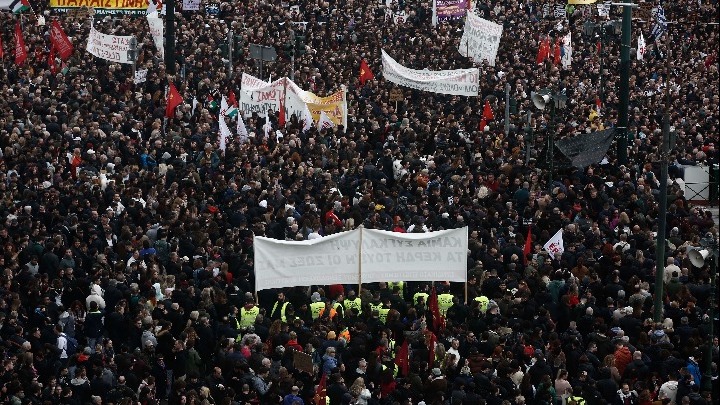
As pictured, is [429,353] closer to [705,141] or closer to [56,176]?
[56,176]

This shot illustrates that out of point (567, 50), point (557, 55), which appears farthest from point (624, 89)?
point (557, 55)

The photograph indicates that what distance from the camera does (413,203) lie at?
91.7 ft

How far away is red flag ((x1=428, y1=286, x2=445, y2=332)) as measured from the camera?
21.7 meters

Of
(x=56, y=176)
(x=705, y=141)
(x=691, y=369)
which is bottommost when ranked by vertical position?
(x=705, y=141)

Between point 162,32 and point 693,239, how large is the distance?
60.3 ft

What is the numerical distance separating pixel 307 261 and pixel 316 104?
38.6 feet

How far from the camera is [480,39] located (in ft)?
131

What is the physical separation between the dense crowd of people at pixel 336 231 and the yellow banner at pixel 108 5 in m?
2.14

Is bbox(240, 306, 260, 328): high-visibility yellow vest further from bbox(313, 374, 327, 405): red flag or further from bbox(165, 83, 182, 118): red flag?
bbox(165, 83, 182, 118): red flag

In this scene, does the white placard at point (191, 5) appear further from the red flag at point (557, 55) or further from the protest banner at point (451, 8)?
the red flag at point (557, 55)

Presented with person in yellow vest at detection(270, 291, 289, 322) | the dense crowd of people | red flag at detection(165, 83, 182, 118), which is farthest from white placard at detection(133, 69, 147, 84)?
person in yellow vest at detection(270, 291, 289, 322)

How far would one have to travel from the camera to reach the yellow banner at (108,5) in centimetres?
4384

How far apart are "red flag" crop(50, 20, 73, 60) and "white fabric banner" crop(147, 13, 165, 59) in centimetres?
285

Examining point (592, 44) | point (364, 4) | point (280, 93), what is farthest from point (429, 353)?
point (364, 4)
